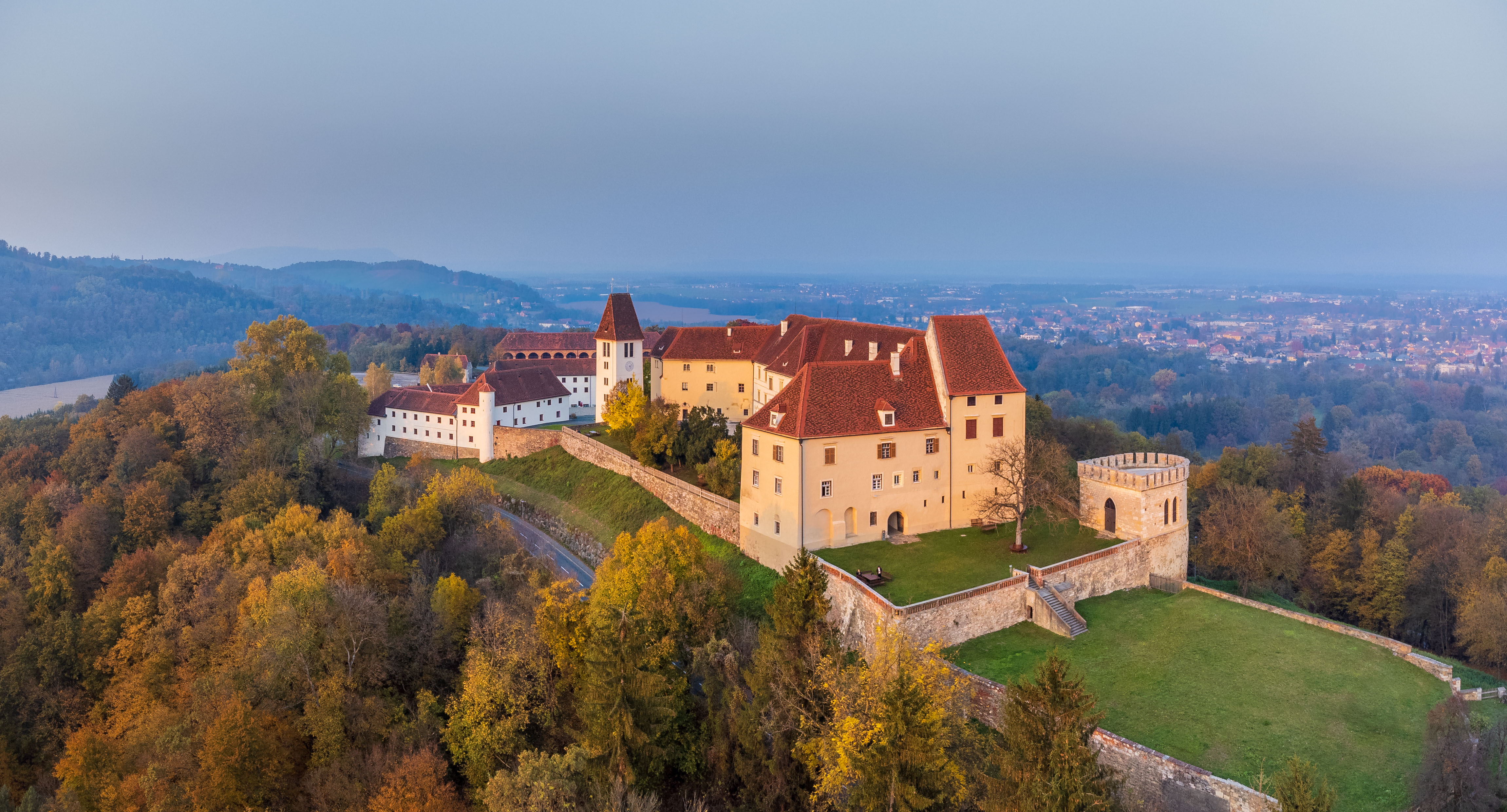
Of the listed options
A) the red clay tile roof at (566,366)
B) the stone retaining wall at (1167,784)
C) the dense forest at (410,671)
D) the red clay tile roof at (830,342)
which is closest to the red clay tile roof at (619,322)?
the red clay tile roof at (566,366)

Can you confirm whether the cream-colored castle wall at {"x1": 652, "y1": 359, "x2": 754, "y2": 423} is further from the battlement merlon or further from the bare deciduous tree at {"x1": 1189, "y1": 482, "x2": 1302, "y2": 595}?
the bare deciduous tree at {"x1": 1189, "y1": 482, "x2": 1302, "y2": 595}

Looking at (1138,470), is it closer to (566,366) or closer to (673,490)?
(673,490)

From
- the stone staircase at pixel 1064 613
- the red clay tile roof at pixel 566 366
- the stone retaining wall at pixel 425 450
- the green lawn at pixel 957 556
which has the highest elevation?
the red clay tile roof at pixel 566 366

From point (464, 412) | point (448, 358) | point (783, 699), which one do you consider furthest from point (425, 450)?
point (783, 699)

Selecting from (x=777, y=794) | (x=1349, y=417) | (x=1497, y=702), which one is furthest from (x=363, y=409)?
(x=1349, y=417)

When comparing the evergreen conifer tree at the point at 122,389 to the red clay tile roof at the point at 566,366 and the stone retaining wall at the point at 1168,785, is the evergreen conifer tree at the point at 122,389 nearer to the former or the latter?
the red clay tile roof at the point at 566,366

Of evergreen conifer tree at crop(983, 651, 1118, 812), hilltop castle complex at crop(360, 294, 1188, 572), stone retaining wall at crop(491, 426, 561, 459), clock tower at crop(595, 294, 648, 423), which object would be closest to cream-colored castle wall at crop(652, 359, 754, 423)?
clock tower at crop(595, 294, 648, 423)
